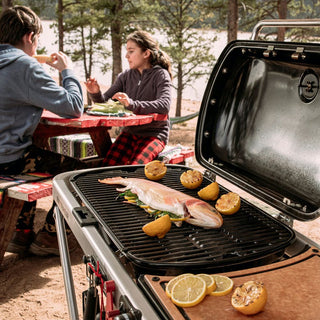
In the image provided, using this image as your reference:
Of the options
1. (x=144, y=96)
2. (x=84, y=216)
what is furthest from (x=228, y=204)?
(x=144, y=96)

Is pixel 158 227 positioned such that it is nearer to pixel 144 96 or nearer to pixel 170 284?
pixel 170 284

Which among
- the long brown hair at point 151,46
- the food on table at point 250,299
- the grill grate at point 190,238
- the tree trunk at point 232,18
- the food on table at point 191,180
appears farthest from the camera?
the tree trunk at point 232,18

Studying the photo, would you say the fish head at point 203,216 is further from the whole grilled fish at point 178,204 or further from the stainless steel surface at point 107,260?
the stainless steel surface at point 107,260

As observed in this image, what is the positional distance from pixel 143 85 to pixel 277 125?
287cm

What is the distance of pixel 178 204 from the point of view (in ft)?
5.58

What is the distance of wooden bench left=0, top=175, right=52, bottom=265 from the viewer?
2.96 meters

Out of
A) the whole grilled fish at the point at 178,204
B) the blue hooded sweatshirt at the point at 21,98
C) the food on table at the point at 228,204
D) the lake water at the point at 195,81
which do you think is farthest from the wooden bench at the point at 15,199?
the lake water at the point at 195,81

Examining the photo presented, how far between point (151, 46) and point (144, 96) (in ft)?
1.84

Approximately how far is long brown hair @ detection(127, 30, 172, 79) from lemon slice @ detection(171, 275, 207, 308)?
367 centimetres

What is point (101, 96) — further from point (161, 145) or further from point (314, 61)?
point (314, 61)

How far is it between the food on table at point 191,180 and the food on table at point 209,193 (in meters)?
0.11

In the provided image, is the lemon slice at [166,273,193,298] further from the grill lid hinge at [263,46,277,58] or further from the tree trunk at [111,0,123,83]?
the tree trunk at [111,0,123,83]

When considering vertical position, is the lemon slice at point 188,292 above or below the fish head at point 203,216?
above

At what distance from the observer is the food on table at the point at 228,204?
5.89ft
